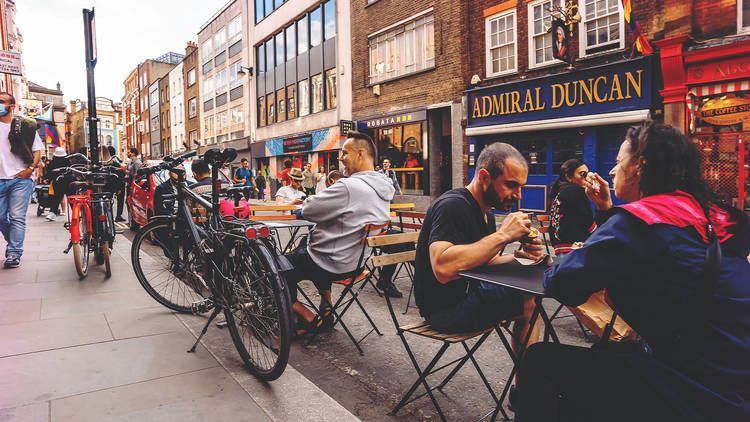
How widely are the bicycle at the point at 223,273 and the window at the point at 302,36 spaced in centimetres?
2245

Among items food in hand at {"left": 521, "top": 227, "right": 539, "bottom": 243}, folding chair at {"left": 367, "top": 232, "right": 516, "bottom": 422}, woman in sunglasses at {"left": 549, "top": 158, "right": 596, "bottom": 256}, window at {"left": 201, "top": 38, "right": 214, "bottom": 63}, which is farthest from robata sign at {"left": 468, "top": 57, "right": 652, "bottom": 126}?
window at {"left": 201, "top": 38, "right": 214, "bottom": 63}

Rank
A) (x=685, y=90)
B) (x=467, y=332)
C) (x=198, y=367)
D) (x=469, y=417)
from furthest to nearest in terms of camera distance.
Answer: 1. (x=685, y=90)
2. (x=198, y=367)
3. (x=469, y=417)
4. (x=467, y=332)

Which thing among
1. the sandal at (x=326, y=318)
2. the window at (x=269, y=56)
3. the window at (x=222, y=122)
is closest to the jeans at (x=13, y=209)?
the sandal at (x=326, y=318)

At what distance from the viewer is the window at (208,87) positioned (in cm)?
3759

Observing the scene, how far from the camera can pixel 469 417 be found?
276 cm

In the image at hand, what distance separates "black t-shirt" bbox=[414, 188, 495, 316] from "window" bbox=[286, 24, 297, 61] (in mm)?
25722

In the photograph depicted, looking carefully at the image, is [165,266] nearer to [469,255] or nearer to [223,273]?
[223,273]

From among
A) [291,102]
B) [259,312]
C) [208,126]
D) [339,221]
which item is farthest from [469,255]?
[208,126]

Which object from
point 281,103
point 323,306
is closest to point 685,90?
point 323,306

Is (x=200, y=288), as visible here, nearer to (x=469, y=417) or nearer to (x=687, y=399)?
(x=469, y=417)

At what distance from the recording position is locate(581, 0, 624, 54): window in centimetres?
1241

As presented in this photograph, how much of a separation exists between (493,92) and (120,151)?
86.3 metres

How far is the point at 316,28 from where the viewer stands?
2441 centimetres

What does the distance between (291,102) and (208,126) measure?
14.9 meters
